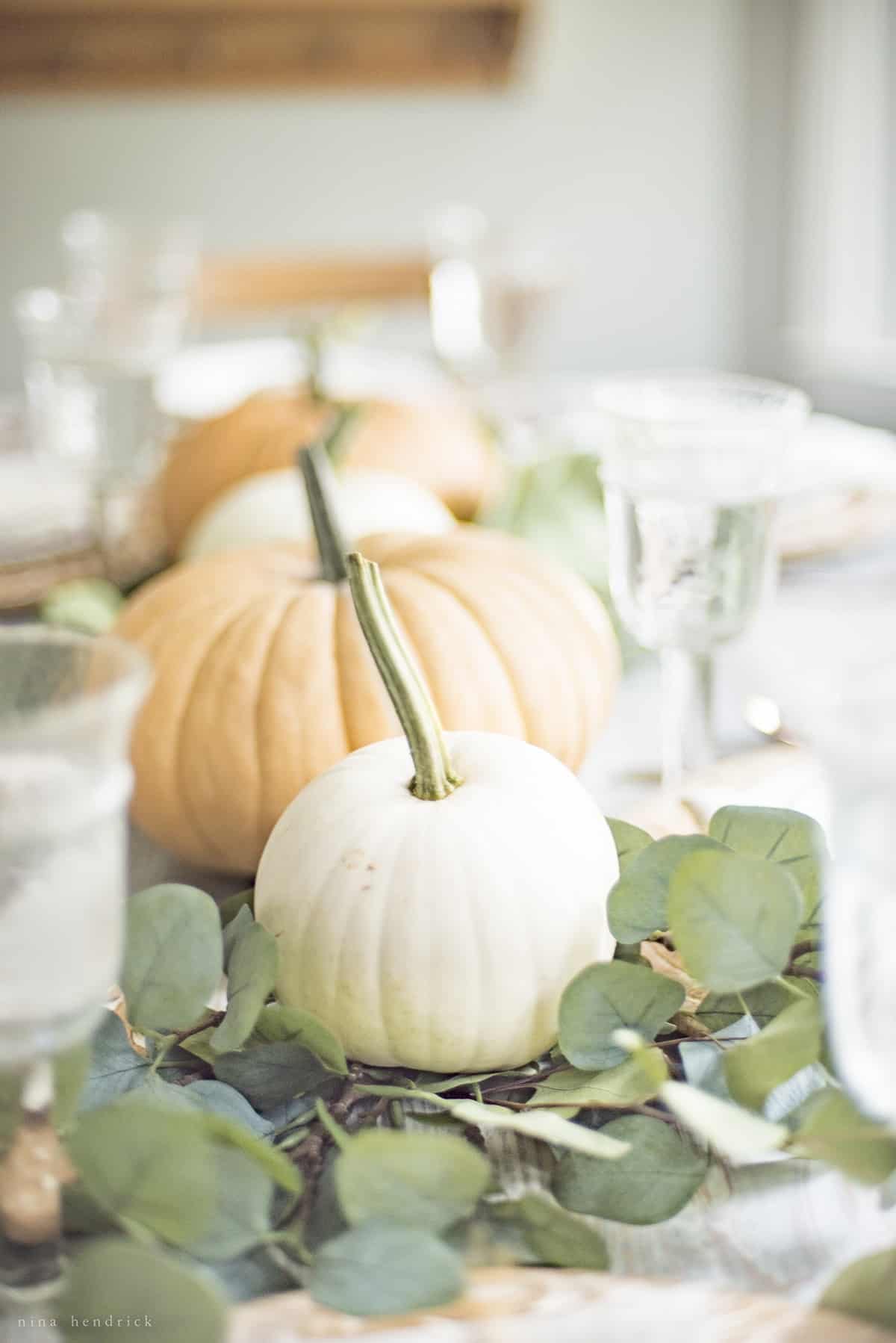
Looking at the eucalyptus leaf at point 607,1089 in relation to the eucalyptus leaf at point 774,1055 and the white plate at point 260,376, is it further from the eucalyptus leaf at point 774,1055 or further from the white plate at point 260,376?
the white plate at point 260,376

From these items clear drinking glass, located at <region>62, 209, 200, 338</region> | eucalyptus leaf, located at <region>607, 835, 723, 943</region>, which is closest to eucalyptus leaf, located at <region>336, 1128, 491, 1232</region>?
eucalyptus leaf, located at <region>607, 835, 723, 943</region>

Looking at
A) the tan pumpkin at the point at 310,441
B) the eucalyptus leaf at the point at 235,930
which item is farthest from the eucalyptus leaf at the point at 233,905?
the tan pumpkin at the point at 310,441

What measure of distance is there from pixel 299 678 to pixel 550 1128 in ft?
0.99

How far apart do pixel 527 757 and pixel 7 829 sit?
7.9 inches

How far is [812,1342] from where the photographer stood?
290 mm

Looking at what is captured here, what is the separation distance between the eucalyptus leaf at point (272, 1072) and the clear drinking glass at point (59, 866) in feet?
0.29

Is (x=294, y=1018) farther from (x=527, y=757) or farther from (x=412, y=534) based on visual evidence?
(x=412, y=534)

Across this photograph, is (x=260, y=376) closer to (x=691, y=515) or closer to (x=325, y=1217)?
(x=691, y=515)

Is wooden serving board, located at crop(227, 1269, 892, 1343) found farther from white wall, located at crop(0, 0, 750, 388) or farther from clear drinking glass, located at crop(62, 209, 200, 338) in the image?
white wall, located at crop(0, 0, 750, 388)

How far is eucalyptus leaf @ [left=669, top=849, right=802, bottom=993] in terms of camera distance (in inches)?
14.3

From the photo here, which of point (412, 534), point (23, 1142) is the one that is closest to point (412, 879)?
point (23, 1142)

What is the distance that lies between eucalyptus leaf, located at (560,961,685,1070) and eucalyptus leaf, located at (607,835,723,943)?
2 cm

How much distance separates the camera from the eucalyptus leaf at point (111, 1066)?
371mm

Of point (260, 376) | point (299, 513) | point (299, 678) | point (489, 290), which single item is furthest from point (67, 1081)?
point (260, 376)
